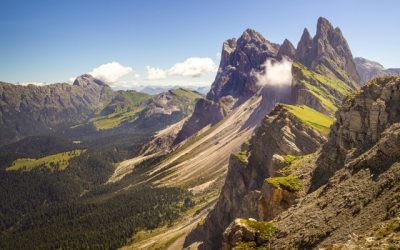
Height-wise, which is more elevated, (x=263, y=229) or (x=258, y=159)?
(x=263, y=229)

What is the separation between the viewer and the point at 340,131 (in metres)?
77.1

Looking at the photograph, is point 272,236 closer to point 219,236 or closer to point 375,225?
point 375,225

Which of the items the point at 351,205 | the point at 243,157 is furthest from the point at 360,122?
the point at 243,157

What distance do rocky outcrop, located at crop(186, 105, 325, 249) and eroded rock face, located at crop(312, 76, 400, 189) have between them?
151 ft

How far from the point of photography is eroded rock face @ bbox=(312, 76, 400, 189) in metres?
65.8

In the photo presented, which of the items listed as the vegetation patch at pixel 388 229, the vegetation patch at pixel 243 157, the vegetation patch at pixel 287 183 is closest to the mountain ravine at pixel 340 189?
the vegetation patch at pixel 287 183

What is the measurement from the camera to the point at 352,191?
50.4 m

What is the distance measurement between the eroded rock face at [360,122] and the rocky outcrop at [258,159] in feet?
151

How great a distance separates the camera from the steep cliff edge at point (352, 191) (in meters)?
42.4

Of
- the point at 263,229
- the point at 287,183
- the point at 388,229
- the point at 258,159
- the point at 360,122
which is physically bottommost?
the point at 258,159

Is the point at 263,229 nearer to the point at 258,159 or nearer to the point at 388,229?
the point at 388,229

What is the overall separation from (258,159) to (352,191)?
86.1 metres

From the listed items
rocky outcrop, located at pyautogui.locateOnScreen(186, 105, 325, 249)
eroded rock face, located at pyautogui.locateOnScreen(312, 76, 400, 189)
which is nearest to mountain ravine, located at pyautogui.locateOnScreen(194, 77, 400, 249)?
eroded rock face, located at pyautogui.locateOnScreen(312, 76, 400, 189)

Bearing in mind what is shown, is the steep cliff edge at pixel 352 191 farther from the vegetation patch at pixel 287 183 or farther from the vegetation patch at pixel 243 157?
the vegetation patch at pixel 243 157
